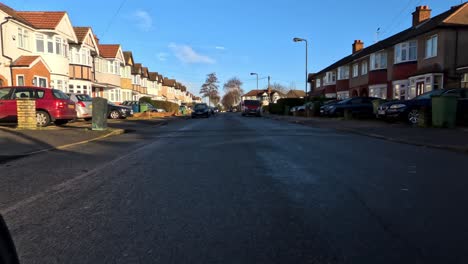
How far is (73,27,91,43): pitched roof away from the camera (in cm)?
3460

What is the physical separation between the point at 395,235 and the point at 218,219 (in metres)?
1.82

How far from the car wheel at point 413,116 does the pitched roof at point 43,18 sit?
2557cm

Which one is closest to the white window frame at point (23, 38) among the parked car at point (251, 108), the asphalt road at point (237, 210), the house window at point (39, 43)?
the house window at point (39, 43)

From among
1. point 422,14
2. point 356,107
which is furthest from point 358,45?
point 356,107

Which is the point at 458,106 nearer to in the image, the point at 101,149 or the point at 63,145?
the point at 101,149

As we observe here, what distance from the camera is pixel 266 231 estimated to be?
3.81 metres

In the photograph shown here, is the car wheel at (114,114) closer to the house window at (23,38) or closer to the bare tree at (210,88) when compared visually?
the house window at (23,38)

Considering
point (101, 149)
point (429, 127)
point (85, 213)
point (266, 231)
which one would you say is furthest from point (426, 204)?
point (429, 127)

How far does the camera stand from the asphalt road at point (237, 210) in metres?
3.31

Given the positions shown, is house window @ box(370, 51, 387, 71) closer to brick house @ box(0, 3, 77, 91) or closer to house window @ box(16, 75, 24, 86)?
brick house @ box(0, 3, 77, 91)

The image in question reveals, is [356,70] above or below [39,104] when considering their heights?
above

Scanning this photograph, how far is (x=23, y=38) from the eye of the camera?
26859mm

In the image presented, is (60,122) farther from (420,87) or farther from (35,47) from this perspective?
(420,87)

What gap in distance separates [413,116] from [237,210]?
603 inches
